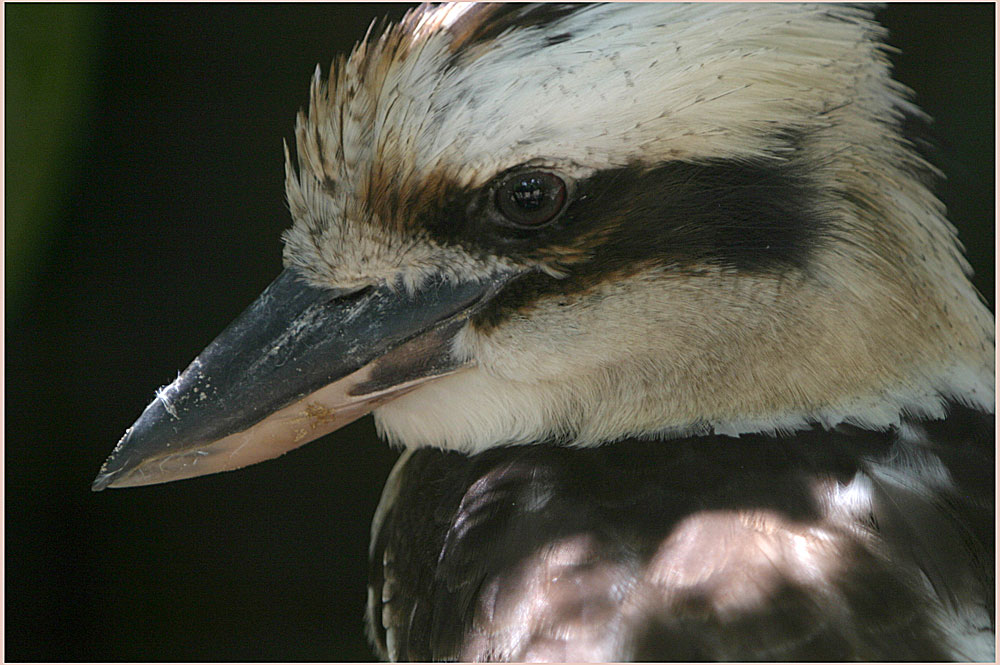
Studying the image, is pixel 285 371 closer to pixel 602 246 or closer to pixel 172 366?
pixel 602 246

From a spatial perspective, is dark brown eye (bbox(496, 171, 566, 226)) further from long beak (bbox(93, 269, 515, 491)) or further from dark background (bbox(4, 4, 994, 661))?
dark background (bbox(4, 4, 994, 661))

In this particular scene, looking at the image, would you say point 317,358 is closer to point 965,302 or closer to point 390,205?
point 390,205

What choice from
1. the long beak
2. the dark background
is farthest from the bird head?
the dark background

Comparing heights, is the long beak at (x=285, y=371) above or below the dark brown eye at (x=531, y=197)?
below

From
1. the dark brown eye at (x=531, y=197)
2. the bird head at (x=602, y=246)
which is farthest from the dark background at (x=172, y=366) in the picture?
the dark brown eye at (x=531, y=197)

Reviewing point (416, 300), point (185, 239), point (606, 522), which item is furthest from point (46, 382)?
point (606, 522)

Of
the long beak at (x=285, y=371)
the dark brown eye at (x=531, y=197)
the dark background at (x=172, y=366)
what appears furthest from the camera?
the dark background at (x=172, y=366)

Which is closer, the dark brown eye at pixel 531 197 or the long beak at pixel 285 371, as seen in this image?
the dark brown eye at pixel 531 197

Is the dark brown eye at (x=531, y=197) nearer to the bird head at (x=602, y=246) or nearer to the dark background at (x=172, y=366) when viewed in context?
the bird head at (x=602, y=246)
